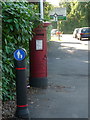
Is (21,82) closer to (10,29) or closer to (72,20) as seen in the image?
(10,29)

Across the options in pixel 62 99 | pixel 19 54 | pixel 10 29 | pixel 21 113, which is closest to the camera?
pixel 19 54

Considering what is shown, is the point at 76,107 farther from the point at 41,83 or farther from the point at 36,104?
the point at 41,83

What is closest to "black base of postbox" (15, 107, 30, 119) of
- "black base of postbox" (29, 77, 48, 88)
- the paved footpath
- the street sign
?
the paved footpath

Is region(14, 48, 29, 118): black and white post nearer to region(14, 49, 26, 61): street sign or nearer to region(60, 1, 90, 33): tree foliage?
region(14, 49, 26, 61): street sign

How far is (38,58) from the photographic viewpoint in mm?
6984

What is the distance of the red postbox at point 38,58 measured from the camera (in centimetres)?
694

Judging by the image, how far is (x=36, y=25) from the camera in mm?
6418

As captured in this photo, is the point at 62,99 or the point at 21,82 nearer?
the point at 21,82

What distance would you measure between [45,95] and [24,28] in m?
1.98

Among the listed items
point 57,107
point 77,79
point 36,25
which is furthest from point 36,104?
point 77,79

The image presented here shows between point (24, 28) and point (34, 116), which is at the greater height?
point (24, 28)

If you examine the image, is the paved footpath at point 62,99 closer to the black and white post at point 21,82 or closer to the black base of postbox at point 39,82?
the black base of postbox at point 39,82

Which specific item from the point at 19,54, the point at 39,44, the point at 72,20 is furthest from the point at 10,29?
the point at 72,20

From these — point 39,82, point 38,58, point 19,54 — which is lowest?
point 39,82
